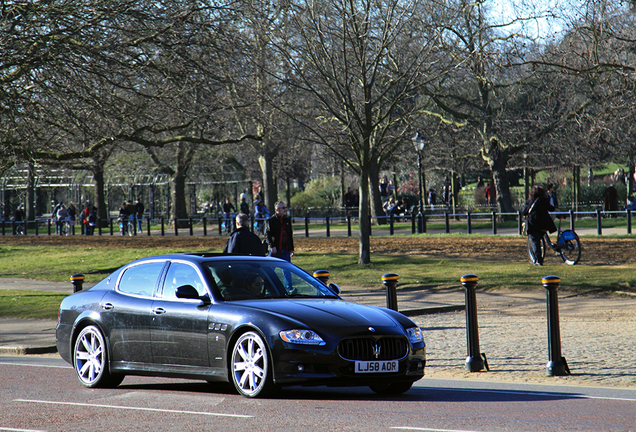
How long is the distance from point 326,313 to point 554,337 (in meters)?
2.75

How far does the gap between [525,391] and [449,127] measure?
111ft

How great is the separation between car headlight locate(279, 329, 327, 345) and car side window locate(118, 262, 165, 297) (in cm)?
201

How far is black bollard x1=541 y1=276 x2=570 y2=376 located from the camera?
862 cm

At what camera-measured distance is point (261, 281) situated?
8.27 m

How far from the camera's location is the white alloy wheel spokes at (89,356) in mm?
8719

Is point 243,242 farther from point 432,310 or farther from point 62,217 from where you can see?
point 62,217

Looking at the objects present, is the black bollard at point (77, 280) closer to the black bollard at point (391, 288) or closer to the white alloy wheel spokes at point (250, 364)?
the black bollard at point (391, 288)

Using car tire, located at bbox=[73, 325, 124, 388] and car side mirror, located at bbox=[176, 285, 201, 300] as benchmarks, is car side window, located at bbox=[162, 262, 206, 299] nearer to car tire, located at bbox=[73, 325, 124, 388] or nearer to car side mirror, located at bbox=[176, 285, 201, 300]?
car side mirror, located at bbox=[176, 285, 201, 300]

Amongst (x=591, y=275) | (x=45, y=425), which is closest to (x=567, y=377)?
(x=45, y=425)

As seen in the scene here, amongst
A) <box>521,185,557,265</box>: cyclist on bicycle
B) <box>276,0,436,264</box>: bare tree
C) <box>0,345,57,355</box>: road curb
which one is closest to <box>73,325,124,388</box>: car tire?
<box>0,345,57,355</box>: road curb

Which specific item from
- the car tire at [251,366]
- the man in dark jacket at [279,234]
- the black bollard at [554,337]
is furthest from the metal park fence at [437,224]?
the car tire at [251,366]

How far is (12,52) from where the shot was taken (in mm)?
16094

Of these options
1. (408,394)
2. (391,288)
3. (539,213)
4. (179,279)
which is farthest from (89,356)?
(539,213)

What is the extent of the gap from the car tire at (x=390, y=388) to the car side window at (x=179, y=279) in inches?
79.6
